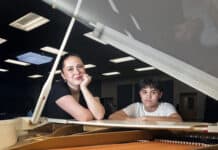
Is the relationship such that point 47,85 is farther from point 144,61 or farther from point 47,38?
point 144,61

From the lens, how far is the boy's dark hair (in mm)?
1719

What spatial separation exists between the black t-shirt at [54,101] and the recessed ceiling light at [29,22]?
38 cm

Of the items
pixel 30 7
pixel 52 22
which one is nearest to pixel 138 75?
pixel 52 22

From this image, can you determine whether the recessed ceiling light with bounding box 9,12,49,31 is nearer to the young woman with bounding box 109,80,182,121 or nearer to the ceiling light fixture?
the ceiling light fixture

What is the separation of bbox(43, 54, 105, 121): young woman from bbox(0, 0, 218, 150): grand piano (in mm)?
50

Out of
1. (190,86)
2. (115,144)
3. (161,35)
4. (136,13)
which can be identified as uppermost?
(136,13)

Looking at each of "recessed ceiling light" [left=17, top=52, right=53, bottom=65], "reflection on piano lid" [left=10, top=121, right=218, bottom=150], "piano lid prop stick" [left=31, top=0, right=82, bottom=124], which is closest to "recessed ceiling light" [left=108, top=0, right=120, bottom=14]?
"piano lid prop stick" [left=31, top=0, right=82, bottom=124]

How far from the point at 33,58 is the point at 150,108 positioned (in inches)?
31.8

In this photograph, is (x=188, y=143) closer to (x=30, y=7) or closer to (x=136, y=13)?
(x=136, y=13)

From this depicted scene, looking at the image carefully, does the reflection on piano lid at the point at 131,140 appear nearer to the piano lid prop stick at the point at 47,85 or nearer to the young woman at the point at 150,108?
the young woman at the point at 150,108

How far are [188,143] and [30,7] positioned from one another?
3.99 ft

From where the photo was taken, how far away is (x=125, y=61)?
5.99 feet

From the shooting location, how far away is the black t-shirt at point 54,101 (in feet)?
6.15

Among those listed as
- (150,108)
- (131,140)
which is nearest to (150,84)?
(150,108)
